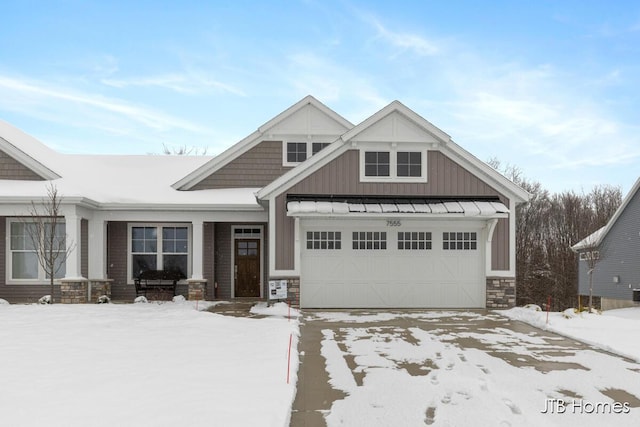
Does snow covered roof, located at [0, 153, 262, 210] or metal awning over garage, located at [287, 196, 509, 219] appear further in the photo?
snow covered roof, located at [0, 153, 262, 210]

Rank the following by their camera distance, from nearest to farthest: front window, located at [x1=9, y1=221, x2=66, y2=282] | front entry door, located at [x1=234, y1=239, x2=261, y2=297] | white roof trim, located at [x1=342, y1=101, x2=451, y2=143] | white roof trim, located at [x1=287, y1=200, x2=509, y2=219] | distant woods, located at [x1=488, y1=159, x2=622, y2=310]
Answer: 1. white roof trim, located at [x1=287, y1=200, x2=509, y2=219]
2. white roof trim, located at [x1=342, y1=101, x2=451, y2=143]
3. front window, located at [x1=9, y1=221, x2=66, y2=282]
4. front entry door, located at [x1=234, y1=239, x2=261, y2=297]
5. distant woods, located at [x1=488, y1=159, x2=622, y2=310]

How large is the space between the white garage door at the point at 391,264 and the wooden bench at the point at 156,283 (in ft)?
16.3

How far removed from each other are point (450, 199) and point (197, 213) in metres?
7.79

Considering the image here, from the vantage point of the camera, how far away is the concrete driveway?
6.16 m

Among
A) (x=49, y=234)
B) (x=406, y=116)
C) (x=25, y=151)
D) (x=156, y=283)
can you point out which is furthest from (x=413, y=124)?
(x=25, y=151)

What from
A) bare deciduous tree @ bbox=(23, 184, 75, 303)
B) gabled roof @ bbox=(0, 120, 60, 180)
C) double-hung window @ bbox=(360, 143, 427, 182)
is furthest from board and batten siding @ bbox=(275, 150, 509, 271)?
gabled roof @ bbox=(0, 120, 60, 180)

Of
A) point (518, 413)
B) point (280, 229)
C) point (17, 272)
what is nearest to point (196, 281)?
point (280, 229)

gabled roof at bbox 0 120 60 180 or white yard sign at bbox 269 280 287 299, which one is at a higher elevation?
gabled roof at bbox 0 120 60 180

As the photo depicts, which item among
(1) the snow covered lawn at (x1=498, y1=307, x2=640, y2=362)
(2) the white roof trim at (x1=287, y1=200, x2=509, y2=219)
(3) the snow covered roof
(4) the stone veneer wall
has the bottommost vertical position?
(1) the snow covered lawn at (x1=498, y1=307, x2=640, y2=362)

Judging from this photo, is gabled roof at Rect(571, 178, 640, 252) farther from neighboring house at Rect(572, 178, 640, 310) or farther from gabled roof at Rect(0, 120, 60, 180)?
gabled roof at Rect(0, 120, 60, 180)

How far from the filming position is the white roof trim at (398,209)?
1495 cm

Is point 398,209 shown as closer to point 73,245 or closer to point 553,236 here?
point 73,245

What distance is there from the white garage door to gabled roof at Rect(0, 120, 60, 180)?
28.8 ft

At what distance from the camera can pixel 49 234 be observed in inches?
682
